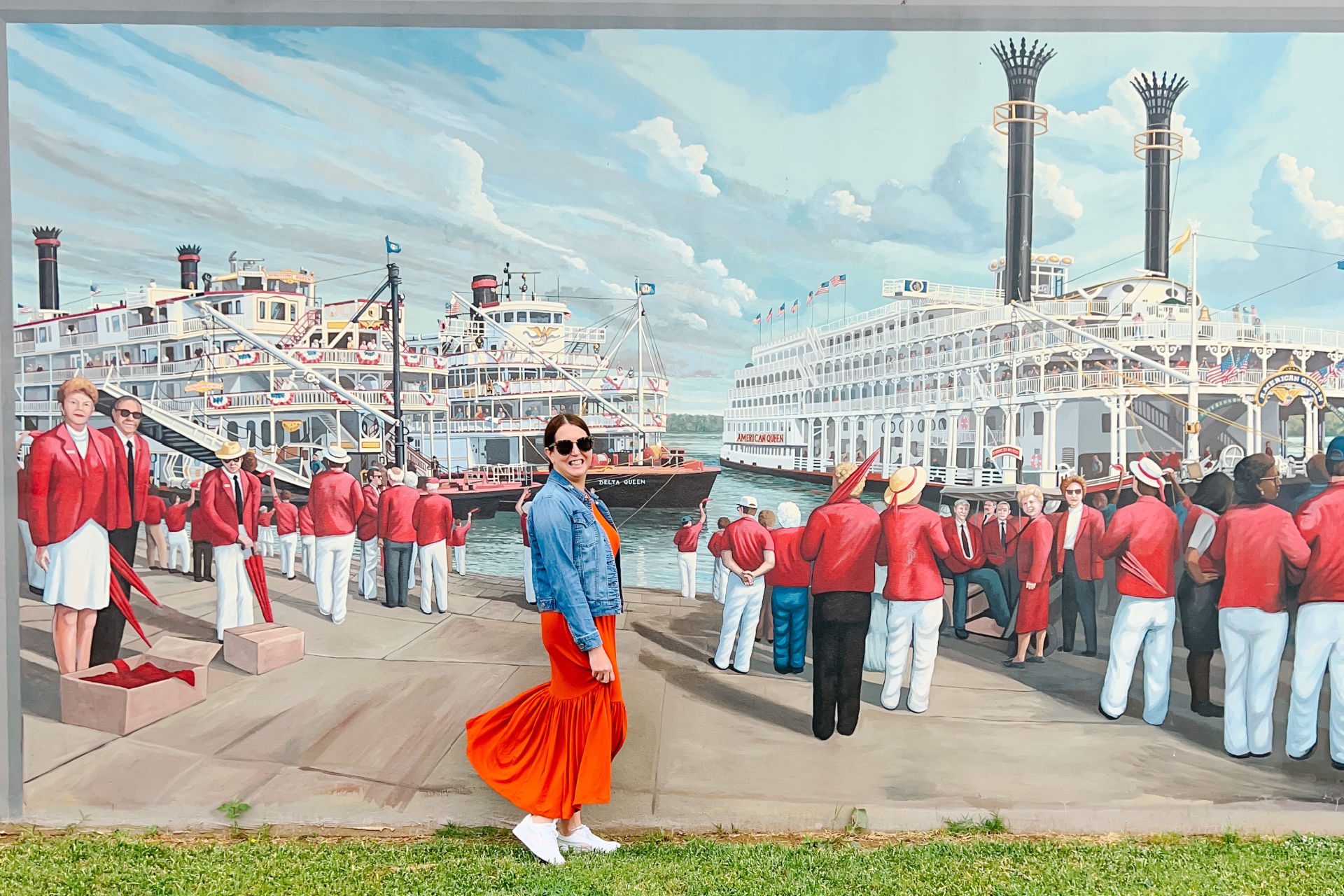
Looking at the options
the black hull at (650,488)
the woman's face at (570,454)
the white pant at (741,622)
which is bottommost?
the white pant at (741,622)

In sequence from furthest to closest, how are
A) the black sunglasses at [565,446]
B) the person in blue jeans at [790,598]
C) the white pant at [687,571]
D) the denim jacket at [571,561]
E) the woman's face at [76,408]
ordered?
the white pant at [687,571] < the person in blue jeans at [790,598] < the woman's face at [76,408] < the black sunglasses at [565,446] < the denim jacket at [571,561]

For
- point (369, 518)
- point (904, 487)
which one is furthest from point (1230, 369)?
point (369, 518)

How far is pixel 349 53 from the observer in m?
3.61

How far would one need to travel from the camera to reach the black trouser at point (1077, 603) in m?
3.71

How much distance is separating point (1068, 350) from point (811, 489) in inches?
54.7

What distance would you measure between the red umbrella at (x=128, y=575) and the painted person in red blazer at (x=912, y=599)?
3.34 meters

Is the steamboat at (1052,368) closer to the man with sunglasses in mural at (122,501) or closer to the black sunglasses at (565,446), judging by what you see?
the black sunglasses at (565,446)

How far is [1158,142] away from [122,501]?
500 centimetres

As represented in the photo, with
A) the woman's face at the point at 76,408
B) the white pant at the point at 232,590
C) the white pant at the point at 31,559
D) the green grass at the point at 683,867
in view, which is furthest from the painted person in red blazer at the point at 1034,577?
the white pant at the point at 31,559

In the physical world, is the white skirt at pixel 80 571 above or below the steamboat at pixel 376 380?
below

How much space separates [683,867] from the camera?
10.3 feet

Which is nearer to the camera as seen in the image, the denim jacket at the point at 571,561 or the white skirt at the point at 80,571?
the denim jacket at the point at 571,561

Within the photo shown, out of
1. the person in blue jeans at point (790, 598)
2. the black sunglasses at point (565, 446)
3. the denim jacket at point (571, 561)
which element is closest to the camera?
the denim jacket at point (571, 561)

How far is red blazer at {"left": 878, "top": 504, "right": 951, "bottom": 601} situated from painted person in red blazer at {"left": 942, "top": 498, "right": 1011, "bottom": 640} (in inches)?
2.8
